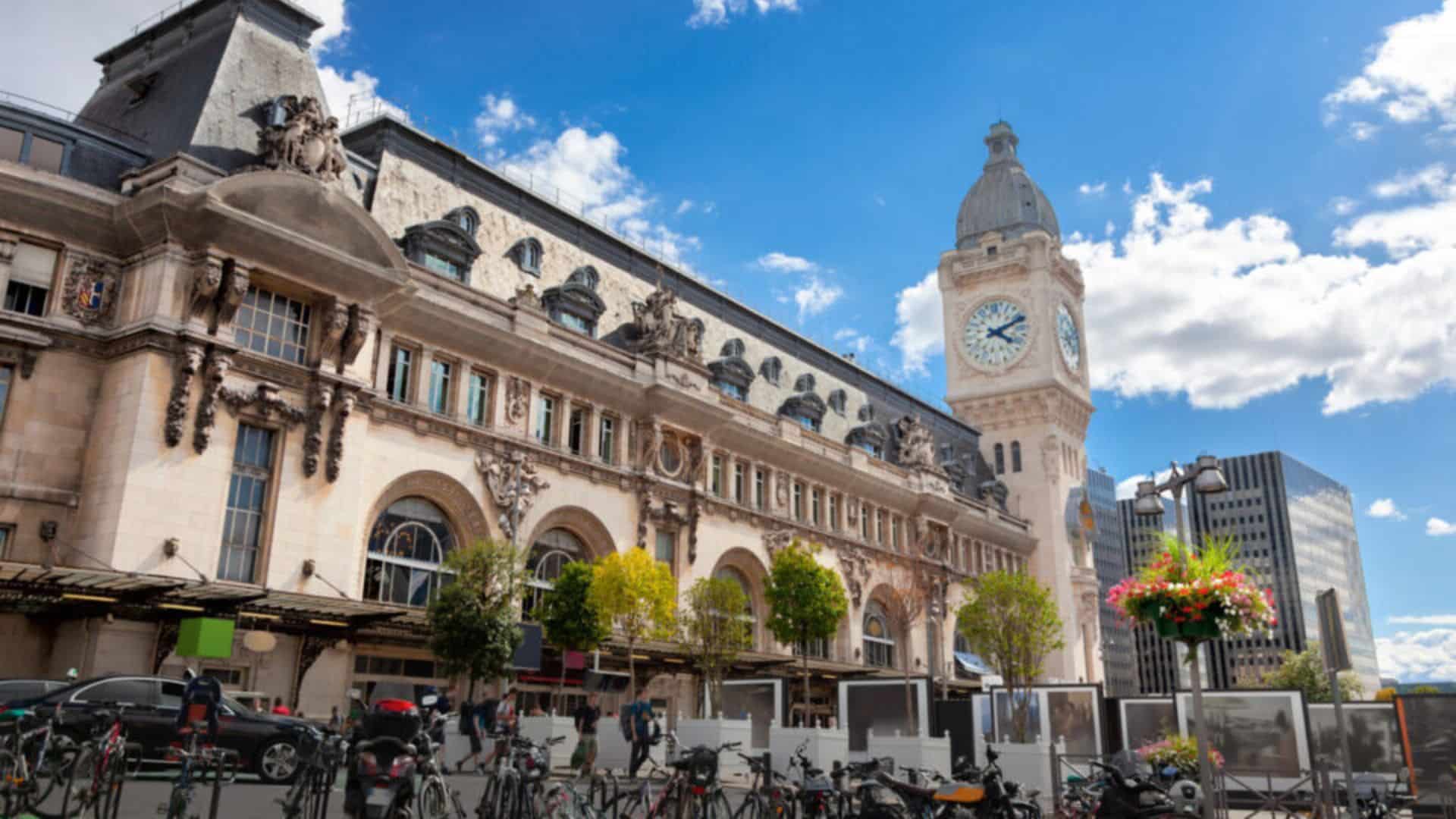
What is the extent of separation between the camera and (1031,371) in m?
77.2

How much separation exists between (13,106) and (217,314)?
7178mm

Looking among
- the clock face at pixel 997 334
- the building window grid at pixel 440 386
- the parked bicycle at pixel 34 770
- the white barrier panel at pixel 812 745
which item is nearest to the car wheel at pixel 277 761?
the parked bicycle at pixel 34 770

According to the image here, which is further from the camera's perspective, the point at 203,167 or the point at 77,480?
the point at 203,167

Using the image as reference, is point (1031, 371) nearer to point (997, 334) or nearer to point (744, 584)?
point (997, 334)

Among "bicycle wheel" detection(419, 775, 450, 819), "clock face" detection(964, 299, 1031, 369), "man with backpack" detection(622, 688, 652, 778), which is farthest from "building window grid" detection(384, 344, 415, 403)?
"clock face" detection(964, 299, 1031, 369)

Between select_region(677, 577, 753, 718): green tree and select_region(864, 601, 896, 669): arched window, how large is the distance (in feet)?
60.3

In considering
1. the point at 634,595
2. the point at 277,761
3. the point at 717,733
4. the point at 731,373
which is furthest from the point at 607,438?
the point at 277,761

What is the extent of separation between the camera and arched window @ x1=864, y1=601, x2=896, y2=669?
5647 centimetres

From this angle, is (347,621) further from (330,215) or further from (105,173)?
(105,173)

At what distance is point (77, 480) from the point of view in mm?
27625

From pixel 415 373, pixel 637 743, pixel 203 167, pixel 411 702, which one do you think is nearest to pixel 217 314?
pixel 203 167

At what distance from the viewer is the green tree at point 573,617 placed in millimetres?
34188

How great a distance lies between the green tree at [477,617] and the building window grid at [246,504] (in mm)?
4963

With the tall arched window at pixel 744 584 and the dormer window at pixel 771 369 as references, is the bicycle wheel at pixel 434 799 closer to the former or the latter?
the tall arched window at pixel 744 584
